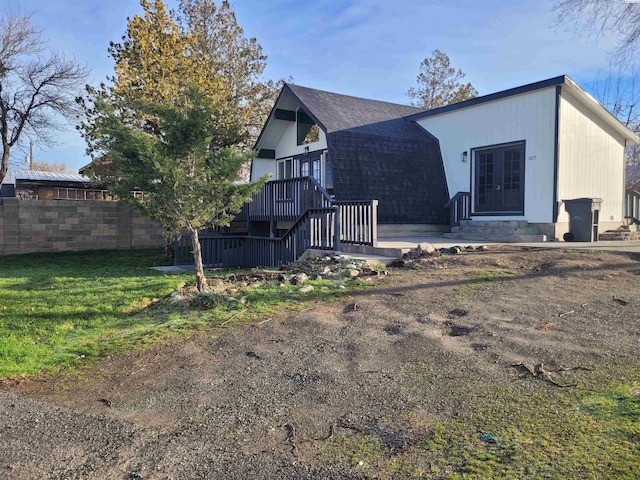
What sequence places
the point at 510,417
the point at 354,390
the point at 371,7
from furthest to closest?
the point at 371,7 → the point at 354,390 → the point at 510,417

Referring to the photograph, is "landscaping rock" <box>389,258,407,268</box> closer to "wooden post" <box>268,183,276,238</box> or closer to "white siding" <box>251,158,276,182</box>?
"wooden post" <box>268,183,276,238</box>

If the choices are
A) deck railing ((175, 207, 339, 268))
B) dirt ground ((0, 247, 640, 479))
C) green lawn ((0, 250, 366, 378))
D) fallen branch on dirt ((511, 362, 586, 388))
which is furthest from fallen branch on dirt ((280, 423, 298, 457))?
deck railing ((175, 207, 339, 268))

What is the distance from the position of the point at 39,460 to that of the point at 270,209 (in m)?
10.5

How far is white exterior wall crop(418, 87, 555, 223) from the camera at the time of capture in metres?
11.7

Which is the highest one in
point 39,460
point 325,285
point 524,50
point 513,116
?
point 524,50

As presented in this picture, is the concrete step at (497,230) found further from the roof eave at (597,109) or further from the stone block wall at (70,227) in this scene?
the stone block wall at (70,227)

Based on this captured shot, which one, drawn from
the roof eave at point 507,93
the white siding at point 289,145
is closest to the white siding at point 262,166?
the white siding at point 289,145

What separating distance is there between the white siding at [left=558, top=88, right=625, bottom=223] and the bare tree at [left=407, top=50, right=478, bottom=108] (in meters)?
18.8

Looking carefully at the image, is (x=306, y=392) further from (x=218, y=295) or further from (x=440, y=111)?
(x=440, y=111)

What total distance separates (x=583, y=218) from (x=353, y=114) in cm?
749

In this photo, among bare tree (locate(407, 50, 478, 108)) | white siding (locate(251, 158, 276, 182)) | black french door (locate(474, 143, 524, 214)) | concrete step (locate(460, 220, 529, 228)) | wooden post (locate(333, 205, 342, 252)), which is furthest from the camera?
bare tree (locate(407, 50, 478, 108))

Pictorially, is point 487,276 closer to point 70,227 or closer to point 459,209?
point 459,209

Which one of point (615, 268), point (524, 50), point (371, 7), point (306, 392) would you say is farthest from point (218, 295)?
point (524, 50)

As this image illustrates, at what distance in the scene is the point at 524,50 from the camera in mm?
13570
